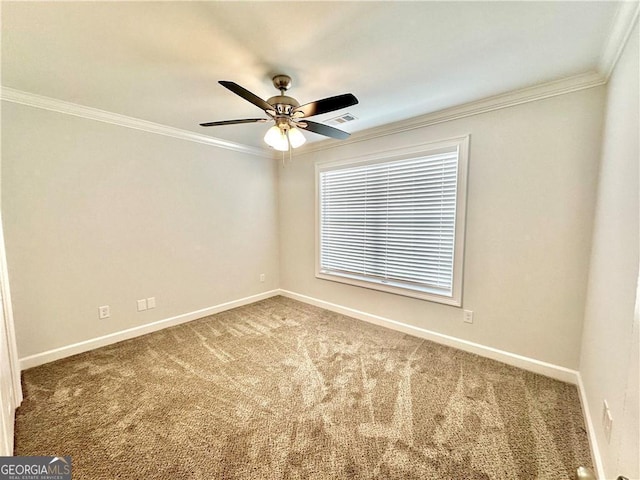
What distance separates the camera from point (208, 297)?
3486mm

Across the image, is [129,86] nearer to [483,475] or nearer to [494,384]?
[483,475]

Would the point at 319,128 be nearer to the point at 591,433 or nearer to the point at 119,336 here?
the point at 591,433

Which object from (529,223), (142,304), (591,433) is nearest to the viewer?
(591,433)

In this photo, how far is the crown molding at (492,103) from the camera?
1879mm

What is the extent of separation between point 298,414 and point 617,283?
1.99 m

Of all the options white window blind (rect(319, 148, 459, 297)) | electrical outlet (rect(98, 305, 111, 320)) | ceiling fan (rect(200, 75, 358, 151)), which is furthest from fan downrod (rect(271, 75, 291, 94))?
electrical outlet (rect(98, 305, 111, 320))

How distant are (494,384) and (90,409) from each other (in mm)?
3009

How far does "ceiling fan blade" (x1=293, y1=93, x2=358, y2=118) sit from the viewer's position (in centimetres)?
152

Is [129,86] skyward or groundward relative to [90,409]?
skyward

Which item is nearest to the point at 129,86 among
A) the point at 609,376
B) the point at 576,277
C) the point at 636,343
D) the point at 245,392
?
the point at 245,392

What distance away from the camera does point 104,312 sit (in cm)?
267

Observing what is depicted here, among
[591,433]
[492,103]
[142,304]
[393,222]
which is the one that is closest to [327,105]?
[492,103]

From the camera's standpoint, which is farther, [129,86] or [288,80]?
[129,86]

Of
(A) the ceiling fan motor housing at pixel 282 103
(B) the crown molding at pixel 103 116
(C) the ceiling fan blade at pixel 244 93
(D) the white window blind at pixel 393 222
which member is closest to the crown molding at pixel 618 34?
(D) the white window blind at pixel 393 222
